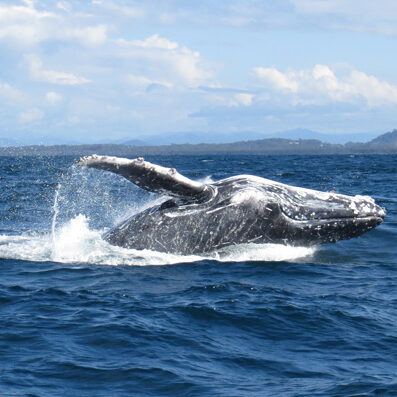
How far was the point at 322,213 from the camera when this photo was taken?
42.9ft

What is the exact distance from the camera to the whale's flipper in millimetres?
10984

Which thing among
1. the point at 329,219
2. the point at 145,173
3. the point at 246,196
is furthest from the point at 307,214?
the point at 145,173

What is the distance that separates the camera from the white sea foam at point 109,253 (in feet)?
40.9

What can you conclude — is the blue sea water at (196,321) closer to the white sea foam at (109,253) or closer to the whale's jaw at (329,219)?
the white sea foam at (109,253)

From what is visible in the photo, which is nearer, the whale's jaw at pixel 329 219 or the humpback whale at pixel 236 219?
the humpback whale at pixel 236 219

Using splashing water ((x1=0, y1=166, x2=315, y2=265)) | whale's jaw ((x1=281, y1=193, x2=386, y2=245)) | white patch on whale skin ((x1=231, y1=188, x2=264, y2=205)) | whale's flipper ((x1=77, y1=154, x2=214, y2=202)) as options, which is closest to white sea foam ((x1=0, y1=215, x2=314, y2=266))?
splashing water ((x1=0, y1=166, x2=315, y2=265))

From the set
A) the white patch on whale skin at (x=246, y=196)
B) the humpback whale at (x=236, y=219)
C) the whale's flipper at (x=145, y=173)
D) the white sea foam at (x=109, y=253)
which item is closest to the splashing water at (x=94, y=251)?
the white sea foam at (x=109, y=253)

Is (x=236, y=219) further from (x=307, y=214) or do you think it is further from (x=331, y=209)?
(x=331, y=209)

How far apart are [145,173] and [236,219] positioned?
7.68 feet

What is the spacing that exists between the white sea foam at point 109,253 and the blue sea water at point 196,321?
28 millimetres

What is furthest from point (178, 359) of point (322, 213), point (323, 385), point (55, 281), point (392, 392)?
point (322, 213)

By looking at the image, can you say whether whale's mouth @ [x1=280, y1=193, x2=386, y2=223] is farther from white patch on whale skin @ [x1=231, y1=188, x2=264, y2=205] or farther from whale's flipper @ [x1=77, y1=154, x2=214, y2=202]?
whale's flipper @ [x1=77, y1=154, x2=214, y2=202]

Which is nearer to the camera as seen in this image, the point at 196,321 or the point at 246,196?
the point at 196,321

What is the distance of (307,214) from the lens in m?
13.0
